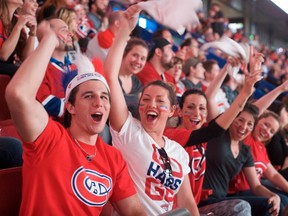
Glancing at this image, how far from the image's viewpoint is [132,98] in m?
3.05

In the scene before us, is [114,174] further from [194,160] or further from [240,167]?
[240,167]

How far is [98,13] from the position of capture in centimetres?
598

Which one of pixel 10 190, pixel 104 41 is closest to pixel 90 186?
pixel 10 190

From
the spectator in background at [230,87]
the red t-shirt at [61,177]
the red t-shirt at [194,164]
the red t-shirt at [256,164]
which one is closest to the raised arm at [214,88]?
the red t-shirt at [256,164]

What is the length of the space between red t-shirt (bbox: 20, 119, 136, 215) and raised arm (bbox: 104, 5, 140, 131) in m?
0.33

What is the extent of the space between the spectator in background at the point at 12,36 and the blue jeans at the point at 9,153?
3.43 feet

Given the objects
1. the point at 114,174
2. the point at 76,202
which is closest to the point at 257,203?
the point at 114,174

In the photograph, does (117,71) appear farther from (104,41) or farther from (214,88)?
(104,41)

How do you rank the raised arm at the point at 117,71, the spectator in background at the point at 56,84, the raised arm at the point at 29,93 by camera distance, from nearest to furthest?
the raised arm at the point at 29,93 < the raised arm at the point at 117,71 < the spectator in background at the point at 56,84

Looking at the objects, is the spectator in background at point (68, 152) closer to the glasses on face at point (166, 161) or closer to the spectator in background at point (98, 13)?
the glasses on face at point (166, 161)

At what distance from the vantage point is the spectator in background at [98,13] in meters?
5.70

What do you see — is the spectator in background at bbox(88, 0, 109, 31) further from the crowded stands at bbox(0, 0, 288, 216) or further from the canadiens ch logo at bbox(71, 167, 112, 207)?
the canadiens ch logo at bbox(71, 167, 112, 207)

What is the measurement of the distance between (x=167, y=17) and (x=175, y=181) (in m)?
0.71

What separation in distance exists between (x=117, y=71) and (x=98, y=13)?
4107mm
